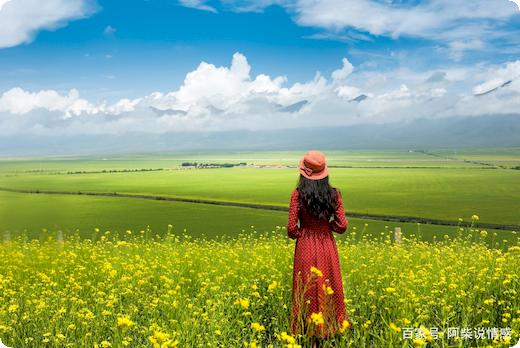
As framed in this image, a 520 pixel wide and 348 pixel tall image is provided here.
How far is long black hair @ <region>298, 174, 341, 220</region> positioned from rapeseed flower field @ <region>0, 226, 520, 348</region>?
49.6 inches

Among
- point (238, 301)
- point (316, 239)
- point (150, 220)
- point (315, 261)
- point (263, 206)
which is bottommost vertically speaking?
point (150, 220)

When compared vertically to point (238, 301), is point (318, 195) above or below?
above

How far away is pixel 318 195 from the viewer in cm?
670

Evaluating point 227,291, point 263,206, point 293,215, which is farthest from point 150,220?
point 293,215

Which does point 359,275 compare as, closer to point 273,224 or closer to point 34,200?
point 273,224

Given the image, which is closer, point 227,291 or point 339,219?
point 339,219

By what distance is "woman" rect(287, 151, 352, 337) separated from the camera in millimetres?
6711

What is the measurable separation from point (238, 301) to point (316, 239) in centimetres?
195

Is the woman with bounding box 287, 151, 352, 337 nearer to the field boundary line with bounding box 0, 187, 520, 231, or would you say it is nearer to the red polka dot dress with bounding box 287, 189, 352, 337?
the red polka dot dress with bounding box 287, 189, 352, 337

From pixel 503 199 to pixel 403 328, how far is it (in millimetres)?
62949

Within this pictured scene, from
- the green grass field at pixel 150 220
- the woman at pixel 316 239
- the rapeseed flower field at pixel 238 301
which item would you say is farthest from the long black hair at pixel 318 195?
the green grass field at pixel 150 220

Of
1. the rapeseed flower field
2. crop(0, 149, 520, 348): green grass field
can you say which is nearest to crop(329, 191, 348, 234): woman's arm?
the rapeseed flower field

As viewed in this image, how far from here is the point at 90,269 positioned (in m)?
10.2

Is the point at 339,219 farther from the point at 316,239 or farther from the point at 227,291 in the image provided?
the point at 227,291
